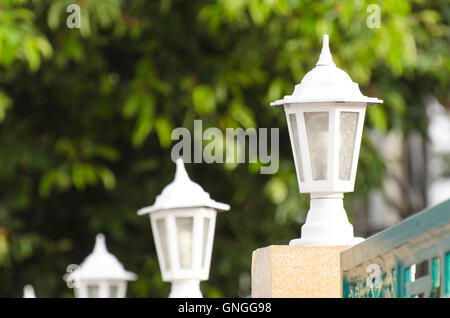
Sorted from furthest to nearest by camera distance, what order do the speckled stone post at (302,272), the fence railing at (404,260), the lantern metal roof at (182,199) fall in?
the lantern metal roof at (182,199), the speckled stone post at (302,272), the fence railing at (404,260)

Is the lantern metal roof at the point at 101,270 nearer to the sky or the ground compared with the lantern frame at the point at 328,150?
nearer to the sky

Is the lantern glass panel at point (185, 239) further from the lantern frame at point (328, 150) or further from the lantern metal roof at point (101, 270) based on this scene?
the lantern metal roof at point (101, 270)

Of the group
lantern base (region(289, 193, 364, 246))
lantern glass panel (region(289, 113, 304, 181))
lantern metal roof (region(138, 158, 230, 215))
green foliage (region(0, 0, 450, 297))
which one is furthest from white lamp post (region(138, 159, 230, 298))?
green foliage (region(0, 0, 450, 297))

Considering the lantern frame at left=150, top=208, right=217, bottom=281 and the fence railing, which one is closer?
the fence railing

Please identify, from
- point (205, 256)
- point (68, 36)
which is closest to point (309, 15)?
point (68, 36)

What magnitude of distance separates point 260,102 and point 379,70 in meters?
1.15

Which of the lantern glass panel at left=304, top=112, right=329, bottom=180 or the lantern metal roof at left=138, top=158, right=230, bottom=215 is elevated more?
the lantern metal roof at left=138, top=158, right=230, bottom=215

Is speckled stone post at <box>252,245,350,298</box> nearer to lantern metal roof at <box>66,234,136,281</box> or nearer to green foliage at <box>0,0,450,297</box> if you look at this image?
lantern metal roof at <box>66,234,136,281</box>

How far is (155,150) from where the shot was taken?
40.4 feet

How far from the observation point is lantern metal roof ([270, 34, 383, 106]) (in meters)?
5.48

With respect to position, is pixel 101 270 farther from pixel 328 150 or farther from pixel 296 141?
pixel 328 150

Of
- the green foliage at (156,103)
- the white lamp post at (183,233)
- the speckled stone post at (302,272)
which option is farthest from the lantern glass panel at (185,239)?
the green foliage at (156,103)

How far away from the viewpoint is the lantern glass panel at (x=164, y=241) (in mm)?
6996

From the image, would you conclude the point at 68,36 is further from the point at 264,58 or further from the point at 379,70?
the point at 379,70
